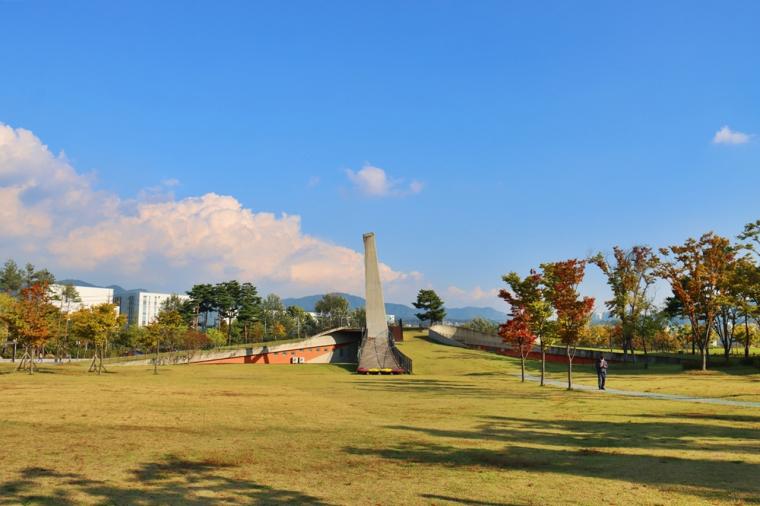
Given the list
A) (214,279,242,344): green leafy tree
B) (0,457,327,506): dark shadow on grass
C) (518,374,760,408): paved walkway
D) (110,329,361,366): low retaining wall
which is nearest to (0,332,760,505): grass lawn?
(0,457,327,506): dark shadow on grass

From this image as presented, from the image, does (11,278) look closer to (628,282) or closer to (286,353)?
(286,353)

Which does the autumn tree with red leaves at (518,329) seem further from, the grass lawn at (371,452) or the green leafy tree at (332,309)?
the green leafy tree at (332,309)

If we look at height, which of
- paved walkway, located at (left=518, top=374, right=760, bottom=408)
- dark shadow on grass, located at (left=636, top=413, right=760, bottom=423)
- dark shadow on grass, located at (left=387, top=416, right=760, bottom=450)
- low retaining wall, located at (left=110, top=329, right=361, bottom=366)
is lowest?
low retaining wall, located at (left=110, top=329, right=361, bottom=366)

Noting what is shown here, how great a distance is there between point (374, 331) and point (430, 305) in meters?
43.6

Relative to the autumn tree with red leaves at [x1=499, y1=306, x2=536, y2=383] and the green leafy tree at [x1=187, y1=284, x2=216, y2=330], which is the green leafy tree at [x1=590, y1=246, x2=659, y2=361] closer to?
the autumn tree with red leaves at [x1=499, y1=306, x2=536, y2=383]

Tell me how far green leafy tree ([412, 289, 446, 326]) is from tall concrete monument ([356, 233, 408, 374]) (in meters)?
38.3

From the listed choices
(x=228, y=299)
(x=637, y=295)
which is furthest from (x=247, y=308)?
(x=637, y=295)

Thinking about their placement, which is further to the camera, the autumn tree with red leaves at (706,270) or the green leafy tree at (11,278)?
the green leafy tree at (11,278)

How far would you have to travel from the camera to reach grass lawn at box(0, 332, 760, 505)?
8.97m

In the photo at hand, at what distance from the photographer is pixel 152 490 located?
9.03m

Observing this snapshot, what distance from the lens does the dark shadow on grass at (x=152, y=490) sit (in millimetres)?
8414

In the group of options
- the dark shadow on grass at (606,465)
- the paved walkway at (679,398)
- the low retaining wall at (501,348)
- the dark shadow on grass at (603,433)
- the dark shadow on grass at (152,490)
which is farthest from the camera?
the low retaining wall at (501,348)

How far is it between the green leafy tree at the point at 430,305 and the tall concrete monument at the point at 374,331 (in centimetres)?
3833

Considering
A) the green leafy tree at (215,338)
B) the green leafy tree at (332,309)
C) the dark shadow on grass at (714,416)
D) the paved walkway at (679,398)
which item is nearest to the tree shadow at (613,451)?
the dark shadow on grass at (714,416)
